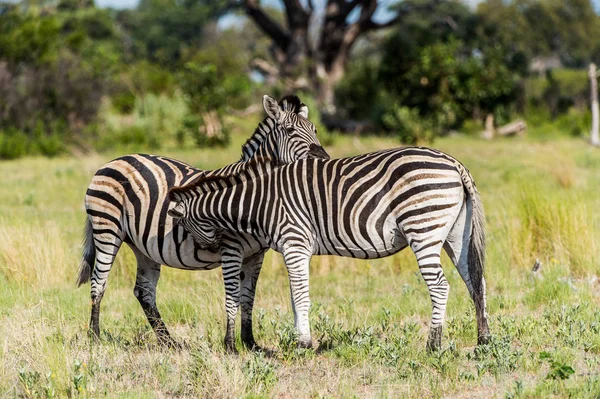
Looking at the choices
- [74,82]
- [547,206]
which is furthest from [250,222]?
[74,82]

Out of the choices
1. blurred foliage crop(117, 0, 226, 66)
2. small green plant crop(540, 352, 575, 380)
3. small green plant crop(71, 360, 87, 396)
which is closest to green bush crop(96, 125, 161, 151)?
small green plant crop(71, 360, 87, 396)

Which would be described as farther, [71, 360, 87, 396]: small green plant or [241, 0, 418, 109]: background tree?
[241, 0, 418, 109]: background tree

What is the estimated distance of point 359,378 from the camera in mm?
5449

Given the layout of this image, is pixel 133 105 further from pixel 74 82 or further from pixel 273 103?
pixel 273 103

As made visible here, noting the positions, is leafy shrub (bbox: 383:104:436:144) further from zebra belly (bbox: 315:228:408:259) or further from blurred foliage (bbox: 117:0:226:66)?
blurred foliage (bbox: 117:0:226:66)

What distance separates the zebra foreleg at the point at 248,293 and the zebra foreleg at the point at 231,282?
8.5 inches

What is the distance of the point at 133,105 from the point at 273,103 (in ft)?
80.5

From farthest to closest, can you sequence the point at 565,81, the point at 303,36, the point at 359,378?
1. the point at 565,81
2. the point at 303,36
3. the point at 359,378

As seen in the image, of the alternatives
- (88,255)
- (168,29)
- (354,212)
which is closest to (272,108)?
(354,212)

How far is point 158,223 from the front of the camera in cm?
629

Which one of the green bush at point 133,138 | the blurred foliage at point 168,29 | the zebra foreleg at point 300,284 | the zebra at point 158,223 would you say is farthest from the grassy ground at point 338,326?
the blurred foliage at point 168,29

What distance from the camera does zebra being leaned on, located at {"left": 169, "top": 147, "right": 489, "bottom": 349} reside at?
5547 millimetres

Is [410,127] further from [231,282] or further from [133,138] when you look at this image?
[231,282]

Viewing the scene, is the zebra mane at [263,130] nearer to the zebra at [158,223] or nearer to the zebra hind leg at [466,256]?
the zebra at [158,223]
